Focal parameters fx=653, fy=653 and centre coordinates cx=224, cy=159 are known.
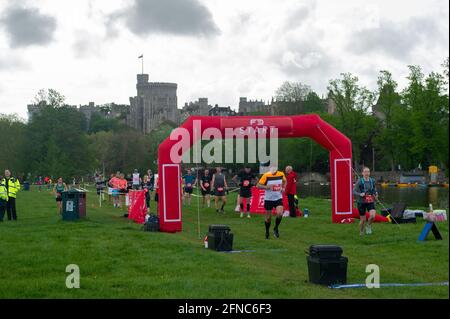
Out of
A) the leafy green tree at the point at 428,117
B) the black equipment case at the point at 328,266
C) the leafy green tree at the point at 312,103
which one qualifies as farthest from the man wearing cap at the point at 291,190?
the leafy green tree at the point at 312,103

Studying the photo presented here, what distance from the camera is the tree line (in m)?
76.1

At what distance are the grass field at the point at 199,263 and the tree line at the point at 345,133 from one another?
187 ft

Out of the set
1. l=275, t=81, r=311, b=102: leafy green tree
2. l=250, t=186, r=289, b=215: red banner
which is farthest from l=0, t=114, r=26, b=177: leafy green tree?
l=250, t=186, r=289, b=215: red banner

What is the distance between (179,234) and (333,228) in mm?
4552

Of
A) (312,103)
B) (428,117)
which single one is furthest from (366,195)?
(312,103)

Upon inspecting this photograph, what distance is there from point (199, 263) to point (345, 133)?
3202 inches

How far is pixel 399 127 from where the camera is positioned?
82.8 m

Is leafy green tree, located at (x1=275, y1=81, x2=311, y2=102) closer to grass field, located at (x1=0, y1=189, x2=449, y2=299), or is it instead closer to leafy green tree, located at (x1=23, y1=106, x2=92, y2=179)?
leafy green tree, located at (x1=23, y1=106, x2=92, y2=179)

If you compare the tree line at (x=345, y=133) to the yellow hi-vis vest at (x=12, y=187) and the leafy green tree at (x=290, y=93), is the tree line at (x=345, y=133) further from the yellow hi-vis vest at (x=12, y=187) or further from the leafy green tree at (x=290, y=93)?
the yellow hi-vis vest at (x=12, y=187)

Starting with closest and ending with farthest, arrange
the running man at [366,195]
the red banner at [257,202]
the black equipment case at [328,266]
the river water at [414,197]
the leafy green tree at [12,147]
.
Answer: the black equipment case at [328,266] < the running man at [366,195] < the red banner at [257,202] < the river water at [414,197] < the leafy green tree at [12,147]

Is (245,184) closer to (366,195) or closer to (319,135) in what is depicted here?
(319,135)

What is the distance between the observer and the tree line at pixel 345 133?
7606 cm

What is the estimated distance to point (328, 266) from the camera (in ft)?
33.4
